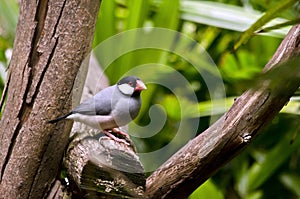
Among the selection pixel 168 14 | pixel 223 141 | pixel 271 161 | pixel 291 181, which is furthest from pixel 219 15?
pixel 223 141

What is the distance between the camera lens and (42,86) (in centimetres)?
88

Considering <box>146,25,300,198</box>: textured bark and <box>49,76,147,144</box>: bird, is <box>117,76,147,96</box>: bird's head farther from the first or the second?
<box>146,25,300,198</box>: textured bark

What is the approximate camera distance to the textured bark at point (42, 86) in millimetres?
881

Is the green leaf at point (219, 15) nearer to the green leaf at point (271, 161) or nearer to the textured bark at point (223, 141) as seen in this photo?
the green leaf at point (271, 161)

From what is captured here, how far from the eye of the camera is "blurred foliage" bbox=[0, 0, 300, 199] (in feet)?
4.63

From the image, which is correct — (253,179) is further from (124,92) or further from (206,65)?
(124,92)

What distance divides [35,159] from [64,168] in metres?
0.05

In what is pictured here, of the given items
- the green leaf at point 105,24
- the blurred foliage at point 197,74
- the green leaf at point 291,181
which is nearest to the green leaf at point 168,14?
the blurred foliage at point 197,74

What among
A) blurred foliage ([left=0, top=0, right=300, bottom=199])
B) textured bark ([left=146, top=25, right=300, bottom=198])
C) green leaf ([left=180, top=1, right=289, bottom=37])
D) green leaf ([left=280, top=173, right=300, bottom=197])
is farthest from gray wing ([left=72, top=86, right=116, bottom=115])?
green leaf ([left=280, top=173, right=300, bottom=197])

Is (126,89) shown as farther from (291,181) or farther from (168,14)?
(291,181)

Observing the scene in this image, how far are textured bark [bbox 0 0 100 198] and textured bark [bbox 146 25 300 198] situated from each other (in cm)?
19

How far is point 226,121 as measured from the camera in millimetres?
780

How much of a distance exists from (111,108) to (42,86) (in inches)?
4.8

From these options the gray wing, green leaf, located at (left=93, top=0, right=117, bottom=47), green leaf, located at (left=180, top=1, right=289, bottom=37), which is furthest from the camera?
green leaf, located at (left=93, top=0, right=117, bottom=47)
